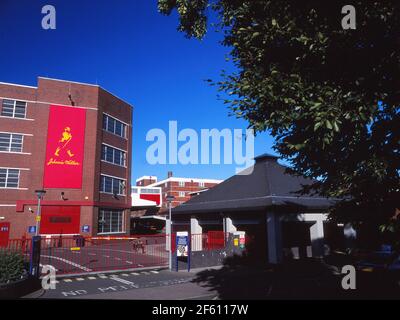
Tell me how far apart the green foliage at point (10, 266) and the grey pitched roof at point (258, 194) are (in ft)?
39.6

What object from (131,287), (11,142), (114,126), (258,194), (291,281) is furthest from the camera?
(114,126)

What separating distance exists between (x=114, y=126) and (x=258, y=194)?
2543cm

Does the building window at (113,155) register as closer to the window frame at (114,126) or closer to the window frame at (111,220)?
the window frame at (114,126)

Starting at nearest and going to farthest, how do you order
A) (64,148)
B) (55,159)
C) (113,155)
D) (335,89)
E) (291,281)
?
(335,89)
(291,281)
(55,159)
(64,148)
(113,155)

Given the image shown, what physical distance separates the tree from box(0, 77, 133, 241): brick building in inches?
1184

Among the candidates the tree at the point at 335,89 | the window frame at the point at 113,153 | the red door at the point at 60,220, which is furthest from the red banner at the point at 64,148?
the tree at the point at 335,89

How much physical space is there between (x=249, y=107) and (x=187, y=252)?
1127 cm

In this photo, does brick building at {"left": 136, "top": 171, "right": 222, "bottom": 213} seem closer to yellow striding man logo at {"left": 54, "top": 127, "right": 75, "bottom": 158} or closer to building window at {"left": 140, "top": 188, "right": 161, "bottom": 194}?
building window at {"left": 140, "top": 188, "right": 161, "bottom": 194}

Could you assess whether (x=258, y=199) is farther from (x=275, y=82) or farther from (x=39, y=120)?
(x=39, y=120)

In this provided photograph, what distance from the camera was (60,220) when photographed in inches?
1308

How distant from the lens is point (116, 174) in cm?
4003

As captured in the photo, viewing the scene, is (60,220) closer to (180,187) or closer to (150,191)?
(150,191)

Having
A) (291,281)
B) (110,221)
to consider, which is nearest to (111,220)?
(110,221)
